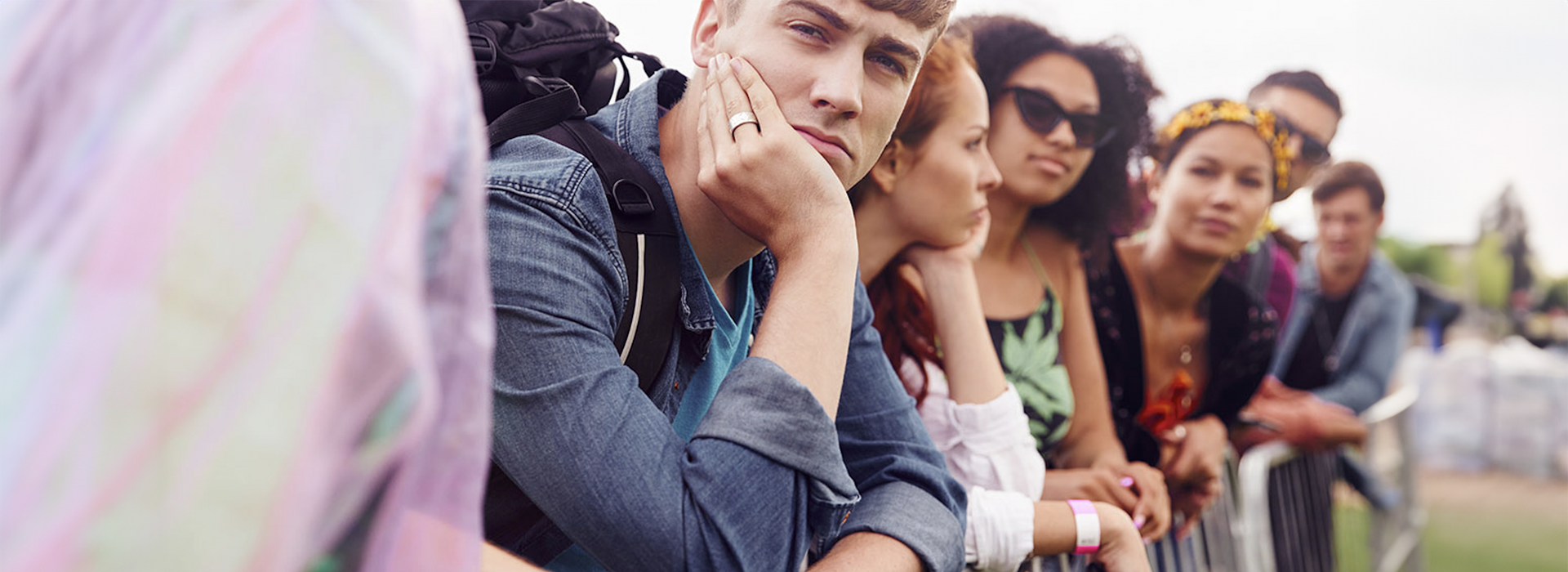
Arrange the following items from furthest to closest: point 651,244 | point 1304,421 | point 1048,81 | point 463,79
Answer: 1. point 1304,421
2. point 1048,81
3. point 651,244
4. point 463,79

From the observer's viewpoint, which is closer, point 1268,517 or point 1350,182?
point 1268,517

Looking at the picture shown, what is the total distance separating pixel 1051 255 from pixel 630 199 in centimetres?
169

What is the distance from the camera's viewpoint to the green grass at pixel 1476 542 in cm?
564

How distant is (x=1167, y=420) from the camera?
3.09 m

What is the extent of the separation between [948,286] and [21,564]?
1895 mm

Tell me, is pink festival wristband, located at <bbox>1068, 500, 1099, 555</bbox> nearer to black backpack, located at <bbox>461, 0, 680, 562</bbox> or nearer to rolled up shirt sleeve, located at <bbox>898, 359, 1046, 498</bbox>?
rolled up shirt sleeve, located at <bbox>898, 359, 1046, 498</bbox>

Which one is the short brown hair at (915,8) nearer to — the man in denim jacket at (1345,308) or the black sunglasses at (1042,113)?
the black sunglasses at (1042,113)

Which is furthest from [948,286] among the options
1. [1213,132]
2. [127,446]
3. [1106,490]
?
[127,446]

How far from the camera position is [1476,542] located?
6.85 m

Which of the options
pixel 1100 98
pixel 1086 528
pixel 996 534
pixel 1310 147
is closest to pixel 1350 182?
pixel 1310 147

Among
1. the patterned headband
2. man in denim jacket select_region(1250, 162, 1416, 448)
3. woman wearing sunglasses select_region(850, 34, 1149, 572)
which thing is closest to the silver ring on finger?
woman wearing sunglasses select_region(850, 34, 1149, 572)

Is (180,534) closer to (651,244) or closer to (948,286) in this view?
(651,244)

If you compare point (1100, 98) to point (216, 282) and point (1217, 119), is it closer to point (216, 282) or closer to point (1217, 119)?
point (1217, 119)

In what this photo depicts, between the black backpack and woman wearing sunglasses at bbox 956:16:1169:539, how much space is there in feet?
4.03
